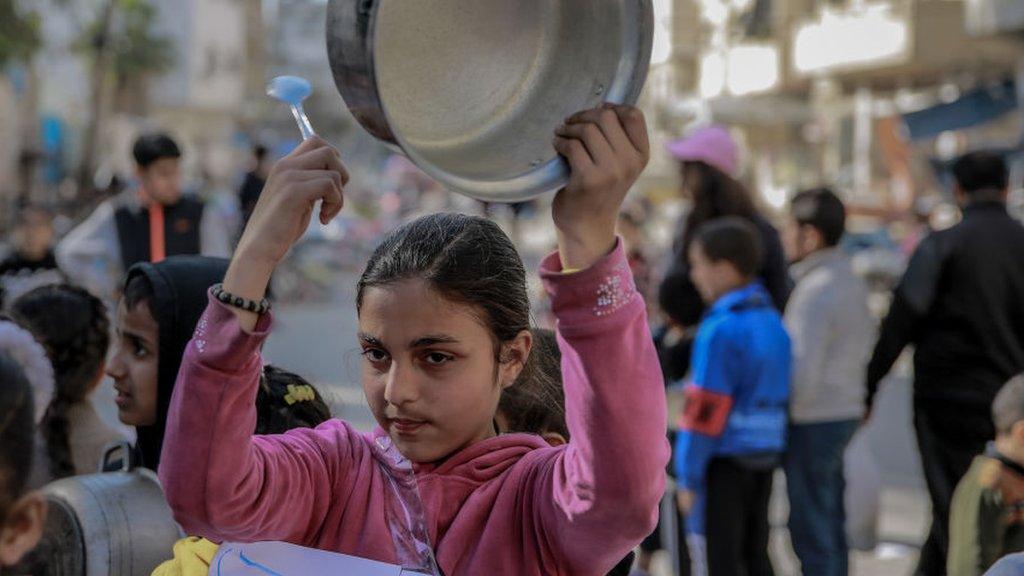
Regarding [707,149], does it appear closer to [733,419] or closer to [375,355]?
[733,419]

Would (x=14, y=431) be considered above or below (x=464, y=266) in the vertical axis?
below

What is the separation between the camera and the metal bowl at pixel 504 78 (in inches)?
65.7

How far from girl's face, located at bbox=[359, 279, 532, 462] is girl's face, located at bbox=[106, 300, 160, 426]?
0.98 m

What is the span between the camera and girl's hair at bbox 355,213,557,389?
200 cm

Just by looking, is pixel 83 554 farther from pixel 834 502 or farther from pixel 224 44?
pixel 224 44

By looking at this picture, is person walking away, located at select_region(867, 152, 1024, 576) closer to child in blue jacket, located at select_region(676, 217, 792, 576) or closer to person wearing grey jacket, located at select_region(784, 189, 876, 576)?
person wearing grey jacket, located at select_region(784, 189, 876, 576)

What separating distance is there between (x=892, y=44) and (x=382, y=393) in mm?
25401

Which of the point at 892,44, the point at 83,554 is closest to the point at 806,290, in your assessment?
the point at 83,554

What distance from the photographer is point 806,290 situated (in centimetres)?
528

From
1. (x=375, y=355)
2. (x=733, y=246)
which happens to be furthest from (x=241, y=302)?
(x=733, y=246)

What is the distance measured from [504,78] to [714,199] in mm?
3909

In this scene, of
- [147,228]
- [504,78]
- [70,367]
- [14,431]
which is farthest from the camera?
[147,228]

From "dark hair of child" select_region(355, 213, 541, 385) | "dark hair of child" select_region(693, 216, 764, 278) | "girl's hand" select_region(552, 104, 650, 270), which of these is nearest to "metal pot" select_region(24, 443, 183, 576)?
"dark hair of child" select_region(355, 213, 541, 385)

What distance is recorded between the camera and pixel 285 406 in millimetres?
2641
